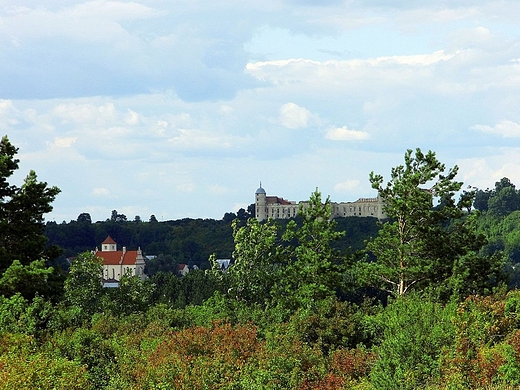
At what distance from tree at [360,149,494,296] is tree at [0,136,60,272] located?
37.9ft

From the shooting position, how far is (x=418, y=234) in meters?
33.3

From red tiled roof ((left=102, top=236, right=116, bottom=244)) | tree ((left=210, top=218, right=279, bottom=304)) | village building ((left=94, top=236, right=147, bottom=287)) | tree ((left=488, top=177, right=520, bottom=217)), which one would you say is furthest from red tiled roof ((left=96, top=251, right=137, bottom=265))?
tree ((left=210, top=218, right=279, bottom=304))

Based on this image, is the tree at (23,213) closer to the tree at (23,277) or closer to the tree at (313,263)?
the tree at (23,277)

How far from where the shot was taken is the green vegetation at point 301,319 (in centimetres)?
1809

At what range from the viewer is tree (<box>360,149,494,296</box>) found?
32625 millimetres

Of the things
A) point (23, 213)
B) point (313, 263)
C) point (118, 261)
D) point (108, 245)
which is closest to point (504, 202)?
point (118, 261)

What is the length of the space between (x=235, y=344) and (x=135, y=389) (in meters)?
2.64

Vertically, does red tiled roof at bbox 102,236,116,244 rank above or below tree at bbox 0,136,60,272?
above

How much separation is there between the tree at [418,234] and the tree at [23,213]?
37.9ft

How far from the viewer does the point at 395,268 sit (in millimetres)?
32594

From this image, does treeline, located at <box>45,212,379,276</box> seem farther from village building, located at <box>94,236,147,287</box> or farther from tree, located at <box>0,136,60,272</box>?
tree, located at <box>0,136,60,272</box>

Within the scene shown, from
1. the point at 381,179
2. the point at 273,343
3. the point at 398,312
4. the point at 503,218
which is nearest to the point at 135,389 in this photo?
the point at 273,343

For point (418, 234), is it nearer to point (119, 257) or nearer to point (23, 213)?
point (23, 213)

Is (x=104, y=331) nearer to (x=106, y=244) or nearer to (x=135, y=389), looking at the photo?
(x=135, y=389)
